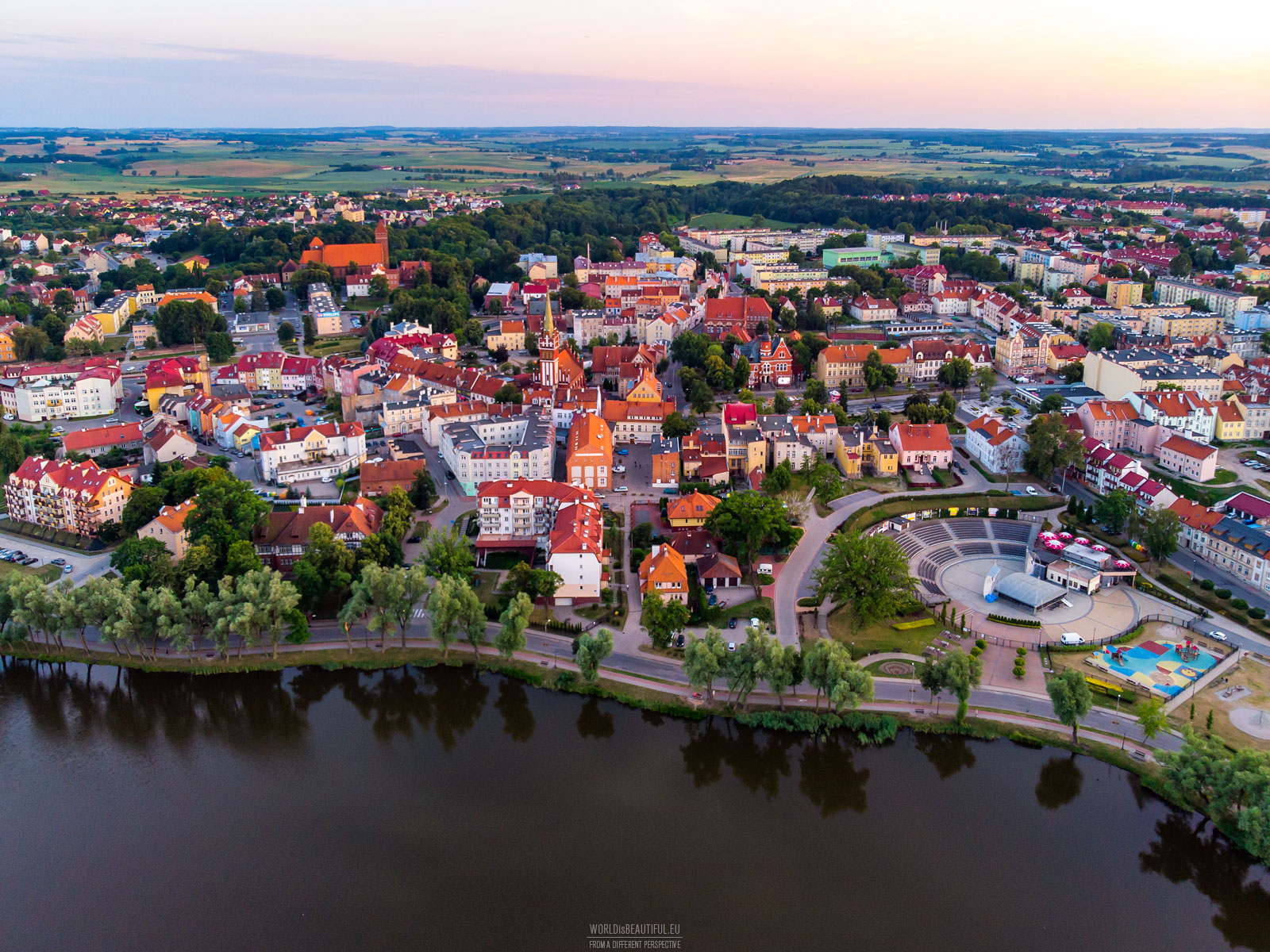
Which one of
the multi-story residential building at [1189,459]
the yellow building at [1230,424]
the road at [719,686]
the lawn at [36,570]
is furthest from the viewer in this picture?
the yellow building at [1230,424]

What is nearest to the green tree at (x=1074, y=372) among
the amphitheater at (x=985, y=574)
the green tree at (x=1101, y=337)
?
the green tree at (x=1101, y=337)

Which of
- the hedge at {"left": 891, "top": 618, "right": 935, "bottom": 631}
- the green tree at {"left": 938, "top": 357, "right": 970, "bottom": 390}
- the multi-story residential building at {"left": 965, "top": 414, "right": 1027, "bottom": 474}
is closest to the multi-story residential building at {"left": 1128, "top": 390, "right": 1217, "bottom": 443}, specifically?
the multi-story residential building at {"left": 965, "top": 414, "right": 1027, "bottom": 474}

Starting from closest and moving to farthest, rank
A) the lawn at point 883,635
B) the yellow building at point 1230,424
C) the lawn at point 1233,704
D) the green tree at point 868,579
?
the lawn at point 1233,704
the lawn at point 883,635
the green tree at point 868,579
the yellow building at point 1230,424

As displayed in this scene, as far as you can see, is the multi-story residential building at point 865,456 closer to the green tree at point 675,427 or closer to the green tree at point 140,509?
the green tree at point 675,427

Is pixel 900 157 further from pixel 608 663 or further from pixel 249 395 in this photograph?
pixel 608 663

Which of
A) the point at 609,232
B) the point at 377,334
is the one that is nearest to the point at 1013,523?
the point at 377,334

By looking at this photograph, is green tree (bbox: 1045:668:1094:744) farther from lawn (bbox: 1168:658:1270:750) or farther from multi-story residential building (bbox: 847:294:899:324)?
multi-story residential building (bbox: 847:294:899:324)

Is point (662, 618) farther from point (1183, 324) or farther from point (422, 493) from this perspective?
point (1183, 324)
